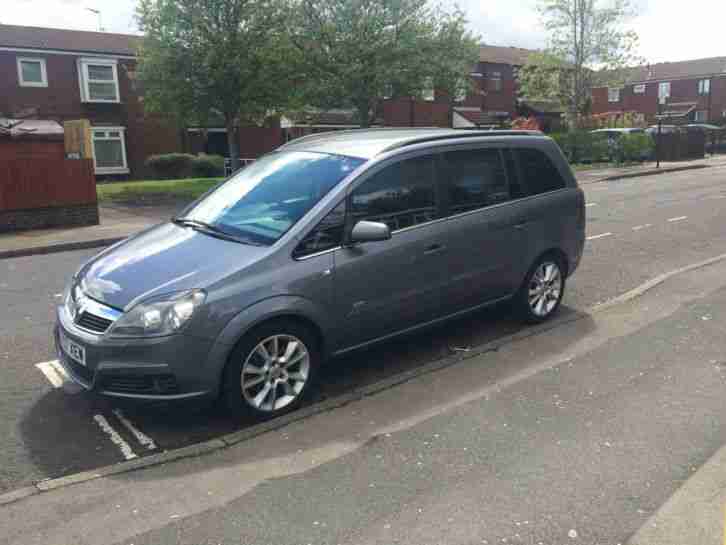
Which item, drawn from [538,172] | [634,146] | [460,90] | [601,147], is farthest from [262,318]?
[601,147]

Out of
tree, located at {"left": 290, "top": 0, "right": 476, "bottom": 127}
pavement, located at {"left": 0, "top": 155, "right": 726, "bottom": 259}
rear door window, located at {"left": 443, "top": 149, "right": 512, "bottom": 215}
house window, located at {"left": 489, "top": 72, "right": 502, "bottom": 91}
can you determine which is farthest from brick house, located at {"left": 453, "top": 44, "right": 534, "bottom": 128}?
rear door window, located at {"left": 443, "top": 149, "right": 512, "bottom": 215}

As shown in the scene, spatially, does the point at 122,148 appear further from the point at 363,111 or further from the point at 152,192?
the point at 363,111

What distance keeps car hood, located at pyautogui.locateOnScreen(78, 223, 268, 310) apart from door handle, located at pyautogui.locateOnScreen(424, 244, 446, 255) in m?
1.33

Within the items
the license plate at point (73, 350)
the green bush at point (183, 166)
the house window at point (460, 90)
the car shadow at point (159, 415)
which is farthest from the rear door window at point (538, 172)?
the green bush at point (183, 166)

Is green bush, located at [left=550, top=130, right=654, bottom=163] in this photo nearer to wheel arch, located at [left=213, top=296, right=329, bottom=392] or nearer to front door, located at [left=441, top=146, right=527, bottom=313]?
front door, located at [left=441, top=146, right=527, bottom=313]

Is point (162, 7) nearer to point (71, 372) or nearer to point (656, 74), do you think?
point (71, 372)

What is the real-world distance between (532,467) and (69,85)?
29.2 meters

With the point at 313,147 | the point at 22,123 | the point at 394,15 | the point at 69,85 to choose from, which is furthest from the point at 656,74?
the point at 313,147

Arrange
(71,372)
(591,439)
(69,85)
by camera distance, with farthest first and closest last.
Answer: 1. (69,85)
2. (71,372)
3. (591,439)

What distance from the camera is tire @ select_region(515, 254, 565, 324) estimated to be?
237 inches

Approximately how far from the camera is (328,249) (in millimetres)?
4449

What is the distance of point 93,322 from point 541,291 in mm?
3954

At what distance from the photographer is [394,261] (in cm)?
476

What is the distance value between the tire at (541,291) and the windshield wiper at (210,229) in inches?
108
